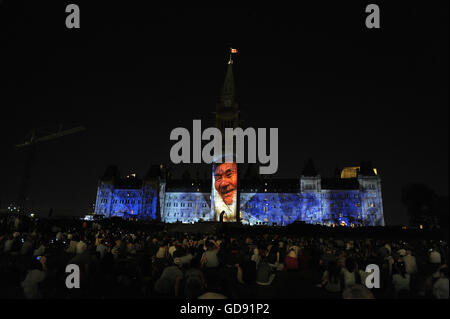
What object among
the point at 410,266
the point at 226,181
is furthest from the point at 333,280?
the point at 226,181

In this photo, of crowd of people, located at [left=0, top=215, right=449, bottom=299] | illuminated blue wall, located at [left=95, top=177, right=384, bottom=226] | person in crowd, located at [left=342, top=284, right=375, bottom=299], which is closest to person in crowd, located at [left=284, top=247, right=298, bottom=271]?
crowd of people, located at [left=0, top=215, right=449, bottom=299]

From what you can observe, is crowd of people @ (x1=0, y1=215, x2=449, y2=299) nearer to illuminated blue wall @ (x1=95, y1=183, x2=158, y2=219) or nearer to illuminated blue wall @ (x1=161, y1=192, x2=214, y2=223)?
illuminated blue wall @ (x1=161, y1=192, x2=214, y2=223)

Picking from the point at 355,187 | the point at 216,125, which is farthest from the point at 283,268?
the point at 355,187

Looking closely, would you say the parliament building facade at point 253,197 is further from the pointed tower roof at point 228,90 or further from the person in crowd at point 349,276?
the person in crowd at point 349,276

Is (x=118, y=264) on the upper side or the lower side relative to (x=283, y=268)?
upper

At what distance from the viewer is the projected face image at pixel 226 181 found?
81.2m

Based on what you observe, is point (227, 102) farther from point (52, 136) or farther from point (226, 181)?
→ point (52, 136)

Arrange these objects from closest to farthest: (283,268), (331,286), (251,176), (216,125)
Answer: (331,286) < (283,268) < (216,125) < (251,176)

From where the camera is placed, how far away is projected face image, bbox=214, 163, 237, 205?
267 ft

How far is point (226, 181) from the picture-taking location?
270 feet
